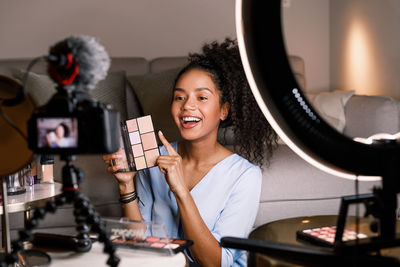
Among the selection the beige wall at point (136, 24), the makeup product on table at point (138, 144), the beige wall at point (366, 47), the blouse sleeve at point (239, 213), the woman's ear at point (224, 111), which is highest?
the beige wall at point (136, 24)

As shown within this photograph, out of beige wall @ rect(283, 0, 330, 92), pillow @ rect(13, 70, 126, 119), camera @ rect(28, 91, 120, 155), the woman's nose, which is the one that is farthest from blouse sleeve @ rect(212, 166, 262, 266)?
beige wall @ rect(283, 0, 330, 92)

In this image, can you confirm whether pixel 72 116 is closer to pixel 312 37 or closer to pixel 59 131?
pixel 59 131

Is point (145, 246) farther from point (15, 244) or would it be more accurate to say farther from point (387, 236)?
point (387, 236)

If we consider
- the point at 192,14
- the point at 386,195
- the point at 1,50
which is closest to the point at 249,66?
the point at 386,195

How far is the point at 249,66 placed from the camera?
1.69 feet

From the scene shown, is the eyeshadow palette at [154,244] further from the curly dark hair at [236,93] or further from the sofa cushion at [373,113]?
the curly dark hair at [236,93]

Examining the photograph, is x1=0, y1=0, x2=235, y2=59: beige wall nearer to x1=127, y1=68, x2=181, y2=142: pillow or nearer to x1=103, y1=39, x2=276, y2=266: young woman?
x1=127, y1=68, x2=181, y2=142: pillow

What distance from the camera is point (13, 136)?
0.60 meters

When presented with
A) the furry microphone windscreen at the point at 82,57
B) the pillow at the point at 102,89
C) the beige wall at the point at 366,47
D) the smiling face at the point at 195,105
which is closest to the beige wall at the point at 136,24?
the beige wall at the point at 366,47

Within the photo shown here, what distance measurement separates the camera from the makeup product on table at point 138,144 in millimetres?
1114

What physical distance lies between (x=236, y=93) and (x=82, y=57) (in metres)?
0.98

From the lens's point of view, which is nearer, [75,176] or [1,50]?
[75,176]

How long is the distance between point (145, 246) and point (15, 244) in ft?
1.20

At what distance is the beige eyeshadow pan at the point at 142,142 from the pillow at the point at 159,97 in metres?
0.85
